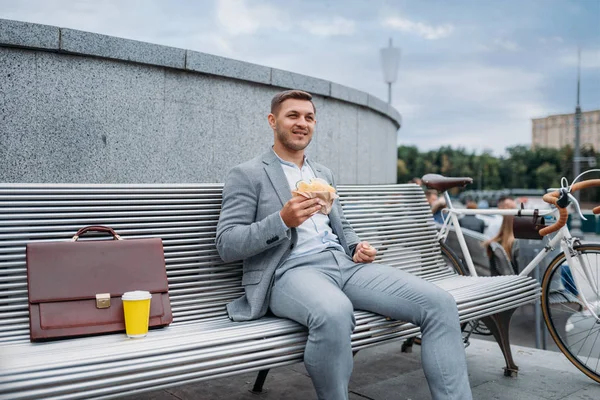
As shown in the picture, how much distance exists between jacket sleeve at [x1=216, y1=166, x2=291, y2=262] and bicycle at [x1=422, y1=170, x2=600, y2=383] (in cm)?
199

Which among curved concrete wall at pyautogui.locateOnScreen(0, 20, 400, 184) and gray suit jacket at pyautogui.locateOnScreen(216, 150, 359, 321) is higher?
curved concrete wall at pyautogui.locateOnScreen(0, 20, 400, 184)

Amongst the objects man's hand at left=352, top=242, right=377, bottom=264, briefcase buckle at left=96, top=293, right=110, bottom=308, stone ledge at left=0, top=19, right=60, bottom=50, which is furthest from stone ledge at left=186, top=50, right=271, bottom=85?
briefcase buckle at left=96, top=293, right=110, bottom=308

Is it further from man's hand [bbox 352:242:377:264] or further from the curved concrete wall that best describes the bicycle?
the curved concrete wall

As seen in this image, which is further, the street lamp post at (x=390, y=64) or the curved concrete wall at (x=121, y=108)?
the street lamp post at (x=390, y=64)

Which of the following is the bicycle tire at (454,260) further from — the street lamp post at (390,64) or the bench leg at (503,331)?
the street lamp post at (390,64)

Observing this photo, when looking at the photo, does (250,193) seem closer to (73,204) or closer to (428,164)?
(73,204)

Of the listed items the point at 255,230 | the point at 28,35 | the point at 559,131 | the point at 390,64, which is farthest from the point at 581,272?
the point at 559,131

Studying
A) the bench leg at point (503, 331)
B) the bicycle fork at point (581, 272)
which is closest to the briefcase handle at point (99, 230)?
the bench leg at point (503, 331)

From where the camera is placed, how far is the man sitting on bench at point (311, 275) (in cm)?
262

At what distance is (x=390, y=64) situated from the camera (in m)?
14.3

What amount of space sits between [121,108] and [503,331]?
10.5 feet

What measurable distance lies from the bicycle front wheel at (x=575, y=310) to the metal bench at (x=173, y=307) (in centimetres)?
26

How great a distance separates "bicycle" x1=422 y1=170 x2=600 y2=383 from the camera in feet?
12.9

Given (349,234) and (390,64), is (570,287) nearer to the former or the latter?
(349,234)
